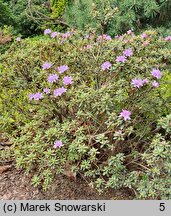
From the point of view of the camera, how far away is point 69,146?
2525 mm

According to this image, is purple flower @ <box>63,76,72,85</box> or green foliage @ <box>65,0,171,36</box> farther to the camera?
green foliage @ <box>65,0,171,36</box>

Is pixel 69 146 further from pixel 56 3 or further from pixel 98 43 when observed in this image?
pixel 56 3

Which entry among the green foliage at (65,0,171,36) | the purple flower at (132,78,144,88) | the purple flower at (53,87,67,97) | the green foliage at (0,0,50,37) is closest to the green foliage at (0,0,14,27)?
the green foliage at (0,0,50,37)

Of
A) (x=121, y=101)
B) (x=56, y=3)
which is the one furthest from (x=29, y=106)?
(x=56, y=3)

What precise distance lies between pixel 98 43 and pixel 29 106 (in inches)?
28.1

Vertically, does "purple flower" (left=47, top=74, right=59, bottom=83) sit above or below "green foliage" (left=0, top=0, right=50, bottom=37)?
below

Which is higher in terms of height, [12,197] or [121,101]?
[121,101]

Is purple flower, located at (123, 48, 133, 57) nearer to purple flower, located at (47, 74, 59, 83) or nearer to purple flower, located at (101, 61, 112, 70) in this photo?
purple flower, located at (101, 61, 112, 70)

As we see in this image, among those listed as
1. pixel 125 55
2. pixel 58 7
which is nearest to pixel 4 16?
pixel 58 7

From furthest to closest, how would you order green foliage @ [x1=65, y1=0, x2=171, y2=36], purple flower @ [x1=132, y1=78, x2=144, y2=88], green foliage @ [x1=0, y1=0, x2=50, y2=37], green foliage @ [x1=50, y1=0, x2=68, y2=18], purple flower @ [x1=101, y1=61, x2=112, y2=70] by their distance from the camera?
green foliage @ [x1=50, y1=0, x2=68, y2=18] → green foliage @ [x1=0, y1=0, x2=50, y2=37] → green foliage @ [x1=65, y1=0, x2=171, y2=36] → purple flower @ [x1=101, y1=61, x2=112, y2=70] → purple flower @ [x1=132, y1=78, x2=144, y2=88]

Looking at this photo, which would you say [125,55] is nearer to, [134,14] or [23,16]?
[134,14]

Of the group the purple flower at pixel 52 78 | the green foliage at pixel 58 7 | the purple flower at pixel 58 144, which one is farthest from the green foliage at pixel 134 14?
the purple flower at pixel 58 144

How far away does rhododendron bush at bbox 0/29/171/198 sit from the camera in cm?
249

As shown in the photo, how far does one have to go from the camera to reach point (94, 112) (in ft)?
8.57
